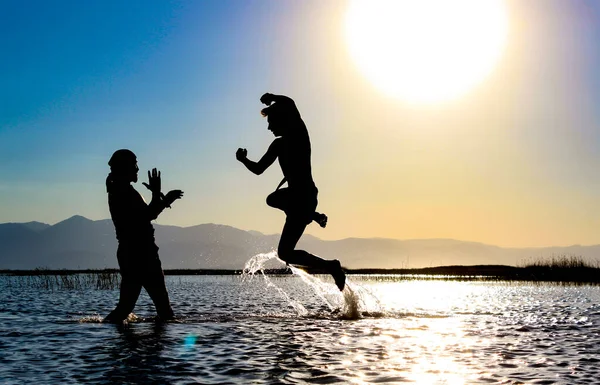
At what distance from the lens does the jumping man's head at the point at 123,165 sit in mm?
12070

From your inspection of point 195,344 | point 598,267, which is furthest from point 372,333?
point 598,267

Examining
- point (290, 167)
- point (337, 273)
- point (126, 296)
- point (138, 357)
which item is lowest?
point (138, 357)

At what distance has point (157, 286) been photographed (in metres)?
12.3

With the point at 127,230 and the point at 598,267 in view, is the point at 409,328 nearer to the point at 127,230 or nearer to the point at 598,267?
the point at 127,230

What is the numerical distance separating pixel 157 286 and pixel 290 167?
3.48 meters

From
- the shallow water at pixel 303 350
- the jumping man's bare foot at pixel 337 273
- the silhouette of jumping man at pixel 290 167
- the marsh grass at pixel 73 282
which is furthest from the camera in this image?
the marsh grass at pixel 73 282

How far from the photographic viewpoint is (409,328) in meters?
11.6

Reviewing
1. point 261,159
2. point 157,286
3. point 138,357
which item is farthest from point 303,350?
point 157,286

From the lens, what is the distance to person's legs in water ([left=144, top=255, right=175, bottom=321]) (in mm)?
12148

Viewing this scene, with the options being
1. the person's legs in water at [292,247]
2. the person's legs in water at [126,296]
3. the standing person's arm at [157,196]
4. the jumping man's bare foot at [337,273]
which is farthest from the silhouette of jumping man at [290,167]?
the person's legs in water at [126,296]

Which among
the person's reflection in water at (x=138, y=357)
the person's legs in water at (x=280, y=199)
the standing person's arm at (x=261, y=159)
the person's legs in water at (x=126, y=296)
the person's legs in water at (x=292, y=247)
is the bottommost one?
the person's reflection in water at (x=138, y=357)

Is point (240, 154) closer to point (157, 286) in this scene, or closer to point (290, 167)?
point (290, 167)

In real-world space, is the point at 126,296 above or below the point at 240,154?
below

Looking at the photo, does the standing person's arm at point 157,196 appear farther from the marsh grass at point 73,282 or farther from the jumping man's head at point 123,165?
the marsh grass at point 73,282
